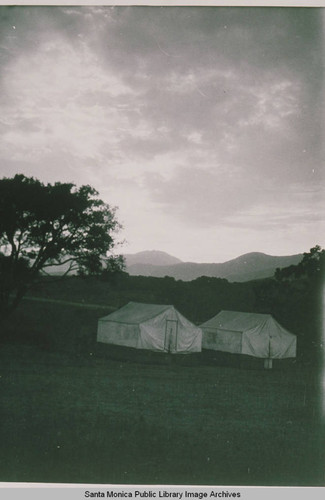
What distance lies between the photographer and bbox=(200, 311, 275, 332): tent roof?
24469mm

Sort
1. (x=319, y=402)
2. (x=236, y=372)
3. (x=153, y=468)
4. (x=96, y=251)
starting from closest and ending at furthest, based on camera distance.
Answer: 1. (x=153, y=468)
2. (x=319, y=402)
3. (x=236, y=372)
4. (x=96, y=251)

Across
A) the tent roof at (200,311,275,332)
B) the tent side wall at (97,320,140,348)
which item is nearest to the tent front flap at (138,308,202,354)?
the tent side wall at (97,320,140,348)

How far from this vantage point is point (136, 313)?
82.9ft

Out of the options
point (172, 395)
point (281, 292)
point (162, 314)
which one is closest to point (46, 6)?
point (172, 395)

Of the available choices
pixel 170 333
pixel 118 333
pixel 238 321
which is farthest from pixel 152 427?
pixel 238 321

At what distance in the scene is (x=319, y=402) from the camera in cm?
1202

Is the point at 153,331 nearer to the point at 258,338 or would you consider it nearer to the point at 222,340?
the point at 222,340

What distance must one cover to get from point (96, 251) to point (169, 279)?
4225cm

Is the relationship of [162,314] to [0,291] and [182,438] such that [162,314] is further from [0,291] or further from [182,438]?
[182,438]

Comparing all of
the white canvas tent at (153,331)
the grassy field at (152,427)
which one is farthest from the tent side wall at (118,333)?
the grassy field at (152,427)

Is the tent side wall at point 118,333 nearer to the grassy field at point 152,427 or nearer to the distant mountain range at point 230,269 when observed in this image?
the grassy field at point 152,427

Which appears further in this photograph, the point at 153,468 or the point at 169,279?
the point at 169,279

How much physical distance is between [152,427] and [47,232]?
53.8 feet

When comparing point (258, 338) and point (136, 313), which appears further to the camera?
point (136, 313)
